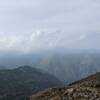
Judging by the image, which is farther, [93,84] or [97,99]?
[93,84]

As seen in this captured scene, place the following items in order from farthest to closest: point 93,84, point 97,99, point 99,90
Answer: point 93,84
point 99,90
point 97,99

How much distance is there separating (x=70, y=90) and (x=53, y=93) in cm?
374

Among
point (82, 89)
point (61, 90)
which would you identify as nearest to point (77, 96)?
point (82, 89)

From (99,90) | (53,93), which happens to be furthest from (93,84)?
(53,93)

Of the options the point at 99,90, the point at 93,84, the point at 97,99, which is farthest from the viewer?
the point at 93,84

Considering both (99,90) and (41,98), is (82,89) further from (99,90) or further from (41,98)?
(41,98)

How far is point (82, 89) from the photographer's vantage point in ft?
155

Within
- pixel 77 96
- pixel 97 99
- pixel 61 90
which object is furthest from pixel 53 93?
pixel 97 99

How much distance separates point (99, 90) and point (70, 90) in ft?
15.6

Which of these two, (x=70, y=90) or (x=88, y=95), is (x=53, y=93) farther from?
(x=88, y=95)

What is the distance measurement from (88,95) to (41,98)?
9.83m

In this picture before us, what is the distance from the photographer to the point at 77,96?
152ft

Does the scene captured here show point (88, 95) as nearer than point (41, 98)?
Yes

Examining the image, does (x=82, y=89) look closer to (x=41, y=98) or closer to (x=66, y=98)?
(x=66, y=98)
